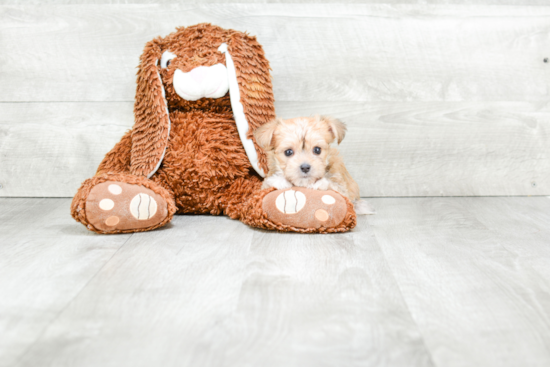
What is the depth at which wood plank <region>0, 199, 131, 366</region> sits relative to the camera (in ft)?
3.19

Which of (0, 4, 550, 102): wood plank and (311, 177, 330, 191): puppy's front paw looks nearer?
(311, 177, 330, 191): puppy's front paw

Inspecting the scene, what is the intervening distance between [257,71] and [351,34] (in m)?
0.62

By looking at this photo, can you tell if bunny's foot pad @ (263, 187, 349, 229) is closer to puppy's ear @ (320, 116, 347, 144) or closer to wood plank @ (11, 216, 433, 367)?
wood plank @ (11, 216, 433, 367)

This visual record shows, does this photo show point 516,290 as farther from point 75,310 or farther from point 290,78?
point 290,78

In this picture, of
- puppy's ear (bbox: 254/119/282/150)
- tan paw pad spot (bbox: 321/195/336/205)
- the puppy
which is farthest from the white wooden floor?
puppy's ear (bbox: 254/119/282/150)

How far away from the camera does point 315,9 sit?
7.36 feet

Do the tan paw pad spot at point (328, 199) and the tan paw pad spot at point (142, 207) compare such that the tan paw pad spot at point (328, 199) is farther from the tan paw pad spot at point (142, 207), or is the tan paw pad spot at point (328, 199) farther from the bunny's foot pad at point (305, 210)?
the tan paw pad spot at point (142, 207)

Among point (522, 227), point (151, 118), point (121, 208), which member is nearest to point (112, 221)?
point (121, 208)

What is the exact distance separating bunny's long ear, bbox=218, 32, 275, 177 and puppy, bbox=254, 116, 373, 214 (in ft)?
0.22

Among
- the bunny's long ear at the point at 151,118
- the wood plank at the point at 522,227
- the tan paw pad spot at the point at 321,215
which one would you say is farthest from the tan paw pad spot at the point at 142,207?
the wood plank at the point at 522,227

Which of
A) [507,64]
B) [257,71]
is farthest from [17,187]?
[507,64]

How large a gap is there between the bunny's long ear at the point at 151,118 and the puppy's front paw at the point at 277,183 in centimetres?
41

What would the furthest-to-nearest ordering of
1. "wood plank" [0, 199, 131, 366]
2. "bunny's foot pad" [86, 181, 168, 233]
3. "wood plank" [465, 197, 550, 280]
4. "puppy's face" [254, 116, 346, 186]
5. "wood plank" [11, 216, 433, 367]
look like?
"puppy's face" [254, 116, 346, 186] < "bunny's foot pad" [86, 181, 168, 233] < "wood plank" [465, 197, 550, 280] < "wood plank" [0, 199, 131, 366] < "wood plank" [11, 216, 433, 367]

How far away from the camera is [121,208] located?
62.1 inches
